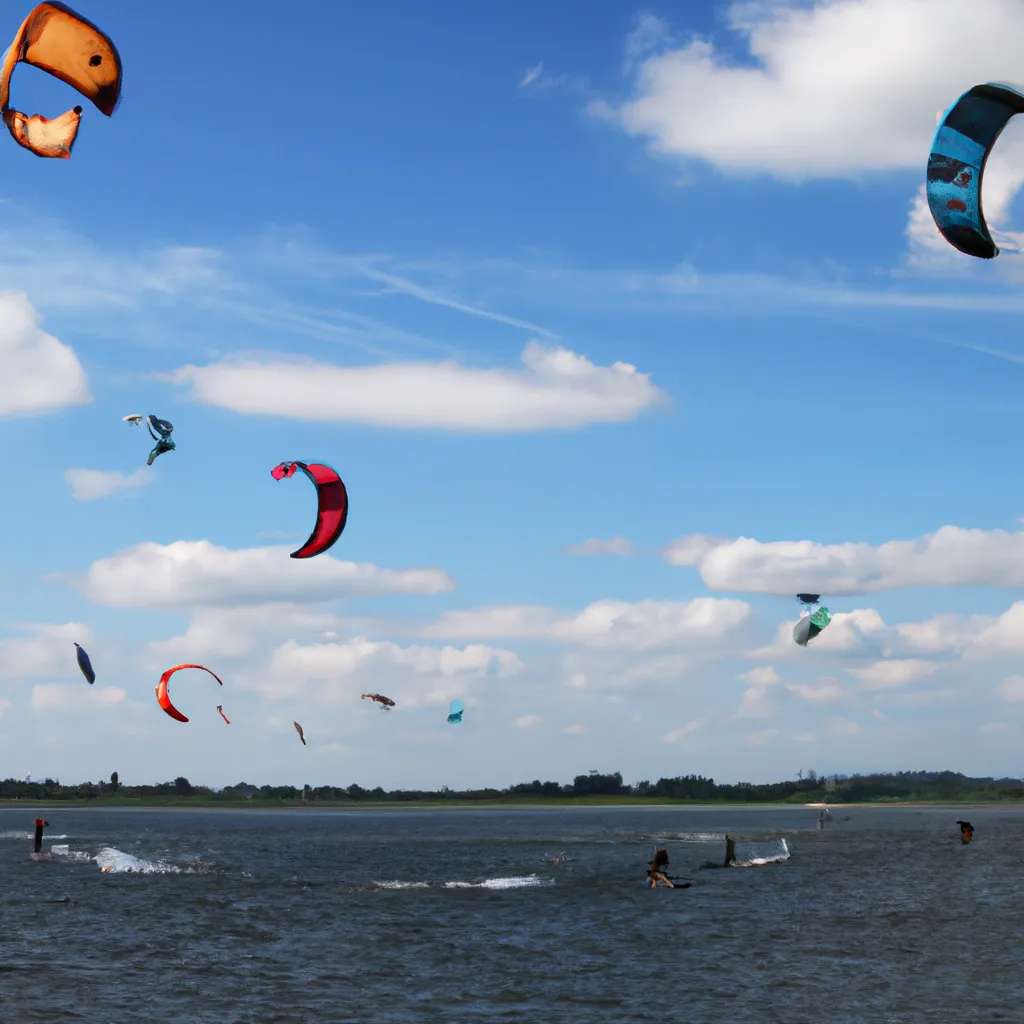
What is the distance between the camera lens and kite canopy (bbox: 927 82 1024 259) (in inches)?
798

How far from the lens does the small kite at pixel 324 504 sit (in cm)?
3541

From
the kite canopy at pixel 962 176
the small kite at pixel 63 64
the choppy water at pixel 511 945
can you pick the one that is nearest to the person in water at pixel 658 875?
the choppy water at pixel 511 945

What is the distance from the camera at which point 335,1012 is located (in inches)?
878

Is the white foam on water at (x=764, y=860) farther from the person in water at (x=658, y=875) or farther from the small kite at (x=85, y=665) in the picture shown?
the small kite at (x=85, y=665)

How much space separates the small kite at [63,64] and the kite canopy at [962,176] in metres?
13.5

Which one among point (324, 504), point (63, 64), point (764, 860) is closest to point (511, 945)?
point (324, 504)

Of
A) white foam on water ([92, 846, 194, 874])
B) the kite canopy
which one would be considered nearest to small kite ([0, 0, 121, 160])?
the kite canopy

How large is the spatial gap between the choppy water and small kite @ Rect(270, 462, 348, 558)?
10.1 metres

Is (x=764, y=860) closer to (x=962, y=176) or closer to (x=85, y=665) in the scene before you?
(x=85, y=665)

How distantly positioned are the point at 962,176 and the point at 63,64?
49.0 ft

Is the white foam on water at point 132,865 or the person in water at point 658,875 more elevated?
the person in water at point 658,875

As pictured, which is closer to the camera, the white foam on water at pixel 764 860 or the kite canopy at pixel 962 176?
the kite canopy at pixel 962 176

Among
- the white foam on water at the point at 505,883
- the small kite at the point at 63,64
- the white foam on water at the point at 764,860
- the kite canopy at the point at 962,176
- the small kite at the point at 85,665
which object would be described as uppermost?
the small kite at the point at 63,64

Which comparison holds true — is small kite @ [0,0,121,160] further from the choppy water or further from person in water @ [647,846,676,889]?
person in water @ [647,846,676,889]
